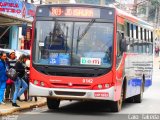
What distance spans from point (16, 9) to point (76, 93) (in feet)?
50.0

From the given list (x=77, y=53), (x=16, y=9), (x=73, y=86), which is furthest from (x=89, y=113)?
(x=16, y=9)

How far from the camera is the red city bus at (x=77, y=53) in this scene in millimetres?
15969

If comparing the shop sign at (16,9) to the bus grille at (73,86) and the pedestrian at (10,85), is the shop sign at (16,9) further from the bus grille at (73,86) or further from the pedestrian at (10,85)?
the bus grille at (73,86)

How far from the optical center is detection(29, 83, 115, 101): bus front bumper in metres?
15.9

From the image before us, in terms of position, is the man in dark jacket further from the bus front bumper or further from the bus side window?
the bus side window

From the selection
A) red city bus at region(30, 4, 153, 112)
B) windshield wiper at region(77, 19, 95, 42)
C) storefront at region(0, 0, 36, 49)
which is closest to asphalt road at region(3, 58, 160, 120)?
red city bus at region(30, 4, 153, 112)

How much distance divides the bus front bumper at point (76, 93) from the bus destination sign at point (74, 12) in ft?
6.85

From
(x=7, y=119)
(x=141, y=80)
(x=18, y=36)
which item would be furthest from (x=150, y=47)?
(x=18, y=36)

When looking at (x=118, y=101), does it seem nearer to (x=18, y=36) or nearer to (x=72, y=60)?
(x=72, y=60)

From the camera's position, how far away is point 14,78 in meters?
17.1

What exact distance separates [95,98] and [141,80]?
21.5 ft

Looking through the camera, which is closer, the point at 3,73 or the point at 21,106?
the point at 3,73

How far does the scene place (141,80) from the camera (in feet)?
72.8

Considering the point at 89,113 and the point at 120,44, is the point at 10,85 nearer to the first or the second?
the point at 89,113
